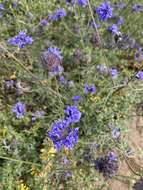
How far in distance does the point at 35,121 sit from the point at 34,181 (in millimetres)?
505

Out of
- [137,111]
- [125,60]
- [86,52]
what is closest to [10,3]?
[86,52]

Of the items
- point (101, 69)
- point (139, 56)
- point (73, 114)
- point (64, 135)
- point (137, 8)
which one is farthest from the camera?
point (137, 8)

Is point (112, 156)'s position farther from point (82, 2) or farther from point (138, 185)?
point (82, 2)

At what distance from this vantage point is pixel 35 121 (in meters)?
3.16

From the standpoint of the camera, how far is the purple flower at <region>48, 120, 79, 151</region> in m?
2.16

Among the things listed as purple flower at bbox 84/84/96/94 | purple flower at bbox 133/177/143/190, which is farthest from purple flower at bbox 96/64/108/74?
purple flower at bbox 133/177/143/190

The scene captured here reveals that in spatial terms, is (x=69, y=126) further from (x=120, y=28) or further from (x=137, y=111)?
(x=120, y=28)

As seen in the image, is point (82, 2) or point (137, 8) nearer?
point (82, 2)

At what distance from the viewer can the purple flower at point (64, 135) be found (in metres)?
2.16

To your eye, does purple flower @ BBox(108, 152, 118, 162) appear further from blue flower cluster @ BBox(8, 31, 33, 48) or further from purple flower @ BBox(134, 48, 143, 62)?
purple flower @ BBox(134, 48, 143, 62)

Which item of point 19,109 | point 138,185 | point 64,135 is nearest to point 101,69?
point 19,109

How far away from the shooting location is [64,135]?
217 centimetres

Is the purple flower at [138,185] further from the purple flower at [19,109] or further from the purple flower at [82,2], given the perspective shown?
the purple flower at [82,2]

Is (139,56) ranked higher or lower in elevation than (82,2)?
lower
